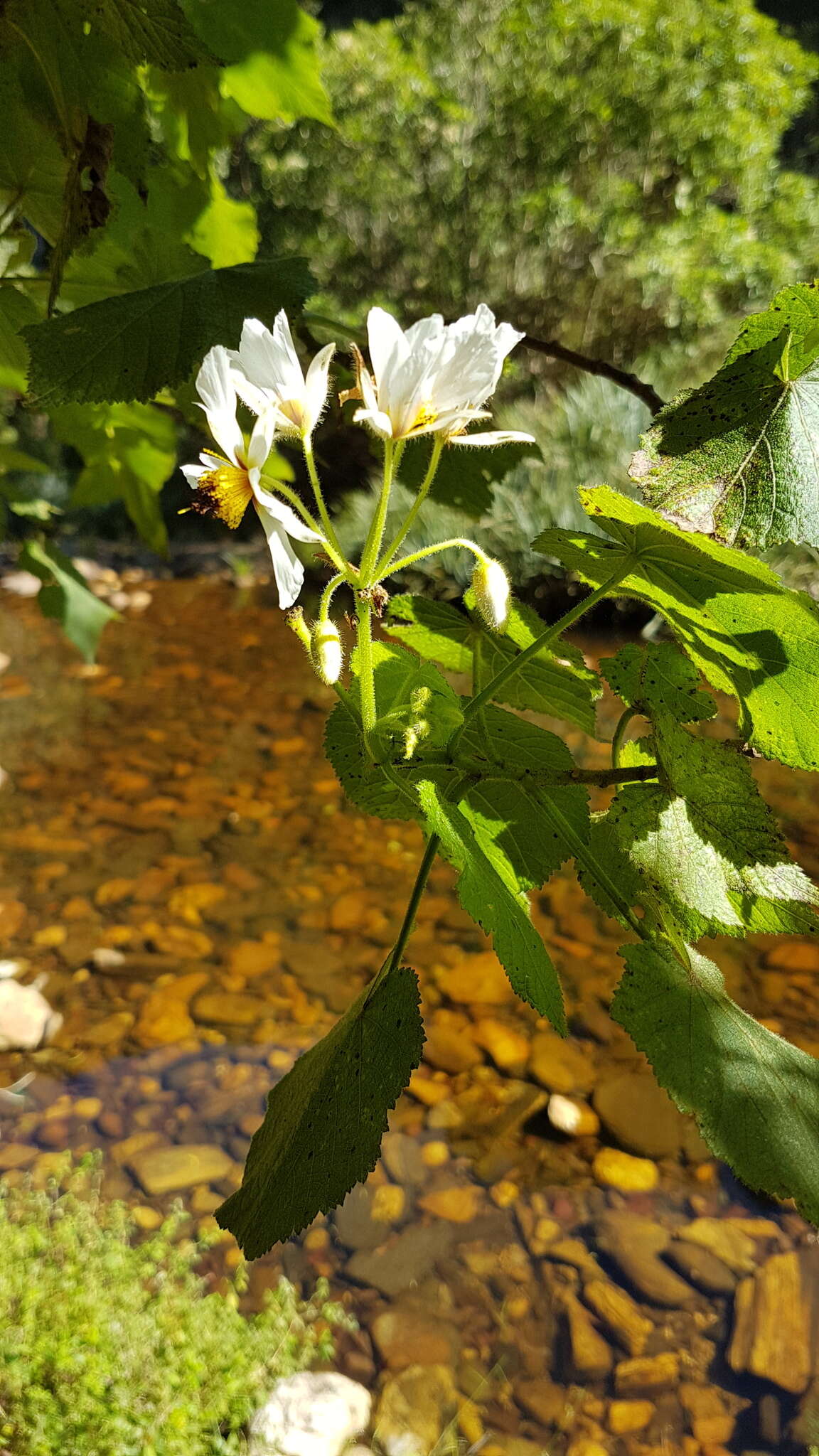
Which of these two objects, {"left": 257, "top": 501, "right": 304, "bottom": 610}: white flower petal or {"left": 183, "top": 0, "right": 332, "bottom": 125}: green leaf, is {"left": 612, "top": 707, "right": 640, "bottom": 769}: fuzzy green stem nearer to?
{"left": 257, "top": 501, "right": 304, "bottom": 610}: white flower petal

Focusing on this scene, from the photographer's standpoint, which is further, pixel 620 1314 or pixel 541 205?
pixel 541 205

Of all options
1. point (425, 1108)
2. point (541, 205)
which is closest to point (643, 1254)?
point (425, 1108)

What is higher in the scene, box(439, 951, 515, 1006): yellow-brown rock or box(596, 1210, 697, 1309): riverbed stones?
box(596, 1210, 697, 1309): riverbed stones

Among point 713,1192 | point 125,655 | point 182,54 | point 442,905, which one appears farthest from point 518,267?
point 182,54

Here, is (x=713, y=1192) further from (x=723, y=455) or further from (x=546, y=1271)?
(x=723, y=455)

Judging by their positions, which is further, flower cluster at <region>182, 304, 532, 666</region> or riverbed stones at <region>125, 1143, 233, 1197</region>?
riverbed stones at <region>125, 1143, 233, 1197</region>

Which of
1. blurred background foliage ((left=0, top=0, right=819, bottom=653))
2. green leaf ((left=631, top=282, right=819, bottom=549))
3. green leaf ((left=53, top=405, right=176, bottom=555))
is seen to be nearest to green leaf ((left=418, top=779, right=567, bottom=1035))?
green leaf ((left=631, top=282, right=819, bottom=549))

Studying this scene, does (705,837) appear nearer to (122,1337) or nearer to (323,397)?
(323,397)

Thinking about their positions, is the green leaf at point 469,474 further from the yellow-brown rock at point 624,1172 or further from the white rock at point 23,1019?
the white rock at point 23,1019
